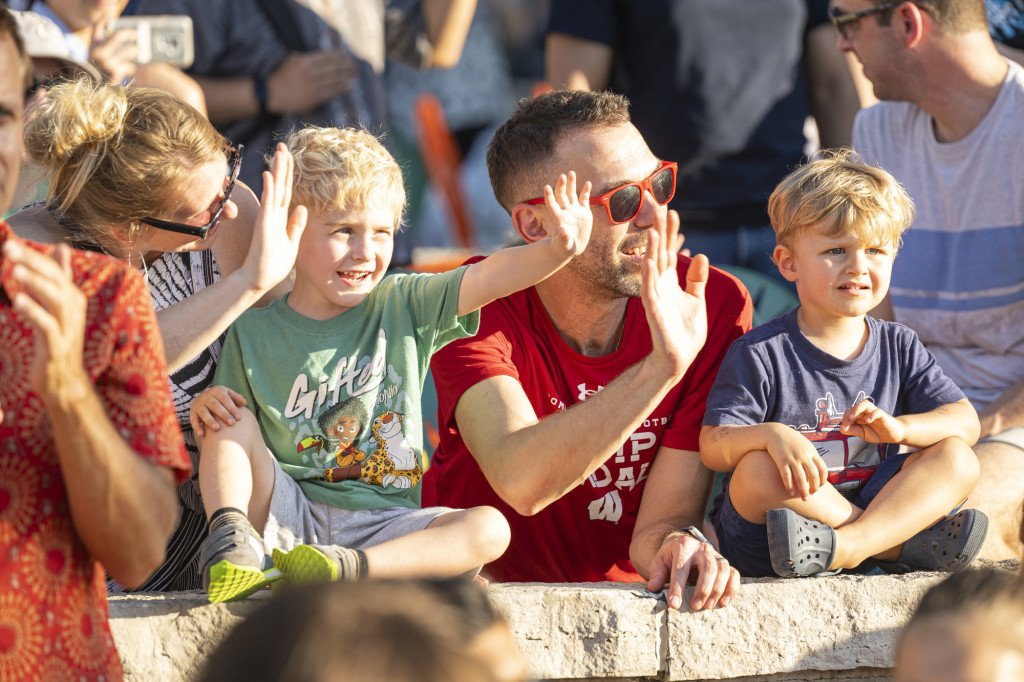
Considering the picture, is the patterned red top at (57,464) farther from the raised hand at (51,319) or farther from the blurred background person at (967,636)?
the blurred background person at (967,636)

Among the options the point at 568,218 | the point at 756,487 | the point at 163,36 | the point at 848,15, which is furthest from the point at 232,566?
the point at 848,15

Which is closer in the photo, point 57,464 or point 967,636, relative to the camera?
point 967,636

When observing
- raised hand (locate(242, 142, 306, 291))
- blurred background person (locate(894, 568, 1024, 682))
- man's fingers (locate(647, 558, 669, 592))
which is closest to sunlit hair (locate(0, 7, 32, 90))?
raised hand (locate(242, 142, 306, 291))

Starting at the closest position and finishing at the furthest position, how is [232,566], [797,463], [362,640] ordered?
1. [362,640]
2. [232,566]
3. [797,463]

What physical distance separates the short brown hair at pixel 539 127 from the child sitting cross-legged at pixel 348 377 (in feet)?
1.65

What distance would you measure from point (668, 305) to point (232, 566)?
1.11 m

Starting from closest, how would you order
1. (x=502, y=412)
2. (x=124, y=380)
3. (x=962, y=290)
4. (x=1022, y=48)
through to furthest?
(x=124, y=380)
(x=502, y=412)
(x=962, y=290)
(x=1022, y=48)

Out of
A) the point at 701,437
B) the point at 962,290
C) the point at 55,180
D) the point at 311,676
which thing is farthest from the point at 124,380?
the point at 962,290

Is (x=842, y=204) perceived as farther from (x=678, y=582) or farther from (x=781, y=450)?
(x=678, y=582)

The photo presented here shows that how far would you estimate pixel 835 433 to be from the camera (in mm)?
2699

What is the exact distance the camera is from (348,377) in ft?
8.49

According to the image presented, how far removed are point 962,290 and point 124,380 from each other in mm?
2966

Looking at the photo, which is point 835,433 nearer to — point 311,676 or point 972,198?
point 972,198

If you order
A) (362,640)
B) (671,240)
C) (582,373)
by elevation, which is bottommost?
(582,373)
